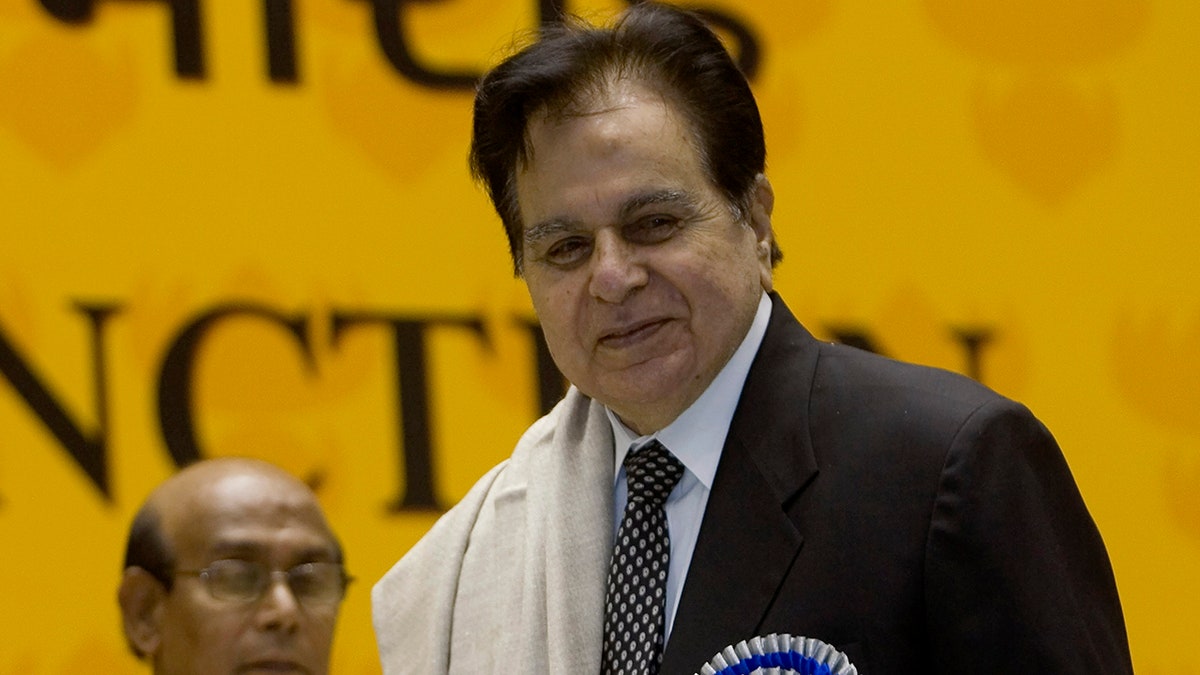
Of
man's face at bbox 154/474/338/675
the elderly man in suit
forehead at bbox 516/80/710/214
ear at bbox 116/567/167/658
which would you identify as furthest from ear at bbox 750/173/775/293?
ear at bbox 116/567/167/658

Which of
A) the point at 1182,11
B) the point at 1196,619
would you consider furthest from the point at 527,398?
the point at 1182,11

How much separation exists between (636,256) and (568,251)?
0.08 meters

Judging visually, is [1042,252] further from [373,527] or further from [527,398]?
[373,527]

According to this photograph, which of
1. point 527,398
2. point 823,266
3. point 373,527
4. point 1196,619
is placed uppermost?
point 823,266

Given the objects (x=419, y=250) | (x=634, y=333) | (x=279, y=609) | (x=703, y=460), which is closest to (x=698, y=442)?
(x=703, y=460)

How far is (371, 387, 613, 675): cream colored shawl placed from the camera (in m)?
1.89

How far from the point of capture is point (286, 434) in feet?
9.72

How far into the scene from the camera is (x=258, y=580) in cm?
193

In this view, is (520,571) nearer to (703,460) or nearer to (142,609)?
(703,460)

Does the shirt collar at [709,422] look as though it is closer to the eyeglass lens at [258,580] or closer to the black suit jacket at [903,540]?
the black suit jacket at [903,540]

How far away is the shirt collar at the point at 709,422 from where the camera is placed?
1.87 m

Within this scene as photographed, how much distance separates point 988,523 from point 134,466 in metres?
1.64

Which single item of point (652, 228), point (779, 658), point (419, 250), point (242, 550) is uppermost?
point (419, 250)

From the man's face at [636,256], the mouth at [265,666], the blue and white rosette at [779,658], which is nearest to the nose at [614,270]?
the man's face at [636,256]
